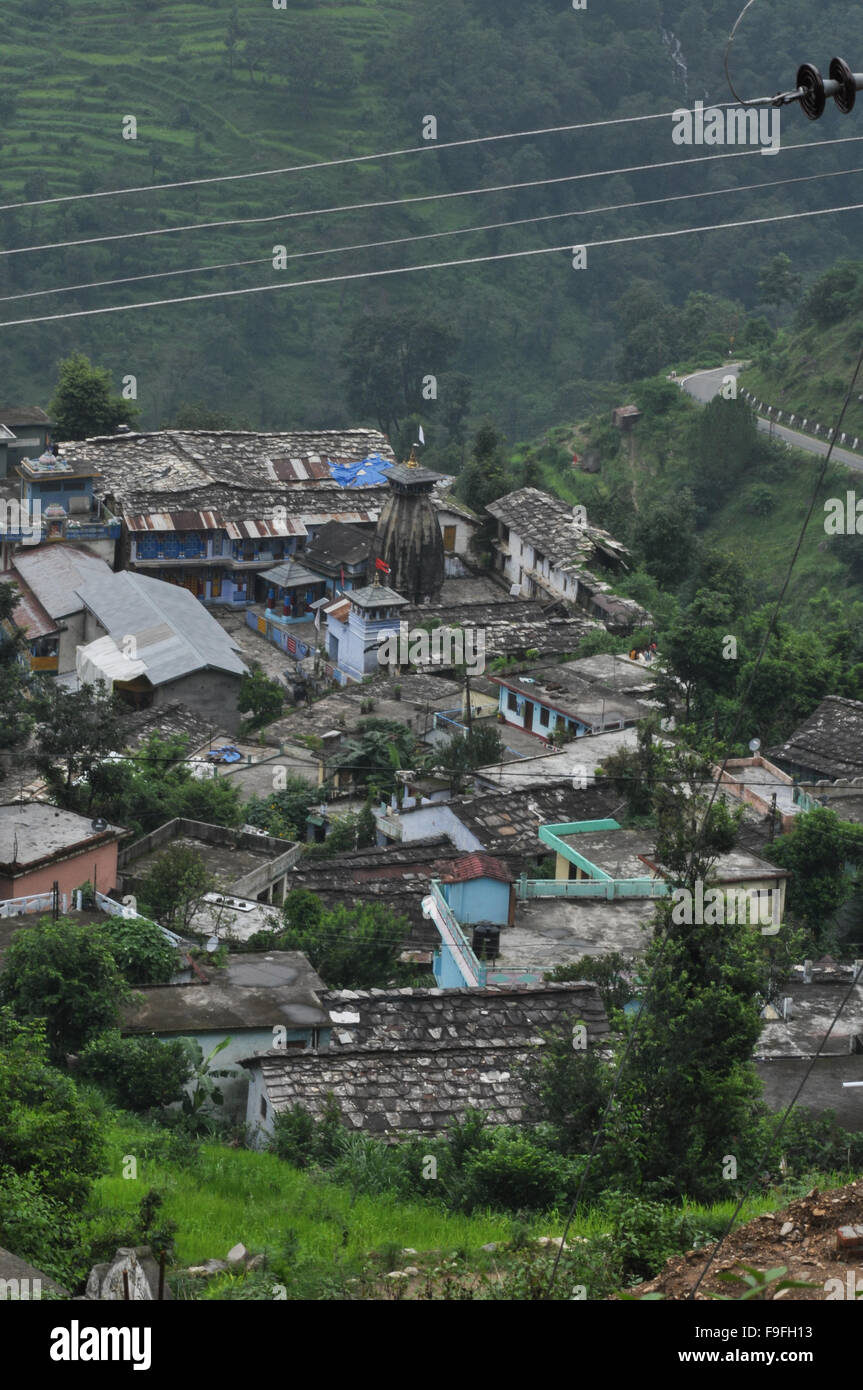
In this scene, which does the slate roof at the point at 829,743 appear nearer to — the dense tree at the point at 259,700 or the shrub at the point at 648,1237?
the dense tree at the point at 259,700

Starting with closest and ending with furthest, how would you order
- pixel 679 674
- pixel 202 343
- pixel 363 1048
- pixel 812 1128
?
pixel 812 1128
pixel 363 1048
pixel 679 674
pixel 202 343

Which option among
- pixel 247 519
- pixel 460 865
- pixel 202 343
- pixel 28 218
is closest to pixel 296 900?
pixel 460 865

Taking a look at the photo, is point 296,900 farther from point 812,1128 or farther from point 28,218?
point 28,218

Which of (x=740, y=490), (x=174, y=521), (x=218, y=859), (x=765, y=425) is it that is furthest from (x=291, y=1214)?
(x=765, y=425)

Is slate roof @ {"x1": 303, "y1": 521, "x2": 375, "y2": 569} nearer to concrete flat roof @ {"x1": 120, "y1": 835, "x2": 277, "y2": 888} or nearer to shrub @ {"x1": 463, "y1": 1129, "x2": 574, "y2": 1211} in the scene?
concrete flat roof @ {"x1": 120, "y1": 835, "x2": 277, "y2": 888}

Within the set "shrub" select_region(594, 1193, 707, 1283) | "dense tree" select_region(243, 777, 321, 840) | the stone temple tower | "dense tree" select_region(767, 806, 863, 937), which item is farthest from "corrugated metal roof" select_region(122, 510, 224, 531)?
"shrub" select_region(594, 1193, 707, 1283)

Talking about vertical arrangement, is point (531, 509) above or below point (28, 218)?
below

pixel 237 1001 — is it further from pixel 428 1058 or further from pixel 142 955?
pixel 428 1058
